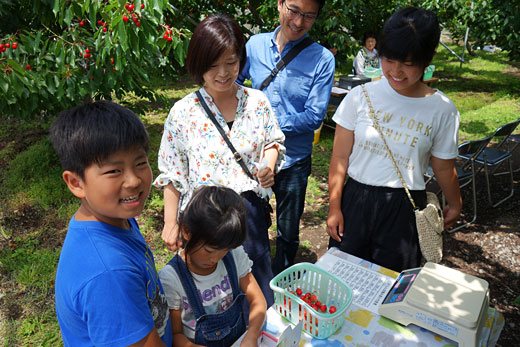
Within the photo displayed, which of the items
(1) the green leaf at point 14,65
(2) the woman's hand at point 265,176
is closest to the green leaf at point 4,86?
(1) the green leaf at point 14,65

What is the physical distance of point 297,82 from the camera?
2.26 meters

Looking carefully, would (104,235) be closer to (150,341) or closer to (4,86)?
(150,341)

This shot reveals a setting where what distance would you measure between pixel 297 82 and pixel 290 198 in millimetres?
708

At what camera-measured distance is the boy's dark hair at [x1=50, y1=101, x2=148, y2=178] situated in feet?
3.47

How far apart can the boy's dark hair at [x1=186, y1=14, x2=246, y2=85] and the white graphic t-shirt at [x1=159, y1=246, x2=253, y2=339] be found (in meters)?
0.83

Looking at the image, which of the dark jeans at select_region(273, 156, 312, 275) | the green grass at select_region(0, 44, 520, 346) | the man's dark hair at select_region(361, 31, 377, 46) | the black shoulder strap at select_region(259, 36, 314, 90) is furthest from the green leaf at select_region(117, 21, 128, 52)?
the man's dark hair at select_region(361, 31, 377, 46)

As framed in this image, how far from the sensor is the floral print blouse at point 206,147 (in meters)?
1.80

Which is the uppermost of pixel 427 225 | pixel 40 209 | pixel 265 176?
pixel 265 176

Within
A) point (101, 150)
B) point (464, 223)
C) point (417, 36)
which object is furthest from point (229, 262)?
point (464, 223)

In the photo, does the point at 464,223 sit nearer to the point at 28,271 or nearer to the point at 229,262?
the point at 229,262

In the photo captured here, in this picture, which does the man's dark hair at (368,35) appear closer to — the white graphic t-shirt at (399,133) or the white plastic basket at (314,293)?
the white graphic t-shirt at (399,133)

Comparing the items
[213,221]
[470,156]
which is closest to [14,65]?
[213,221]

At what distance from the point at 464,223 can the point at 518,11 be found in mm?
2076

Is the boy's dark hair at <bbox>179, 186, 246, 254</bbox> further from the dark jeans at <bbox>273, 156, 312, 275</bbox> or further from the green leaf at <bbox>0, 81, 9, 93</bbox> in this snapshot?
the green leaf at <bbox>0, 81, 9, 93</bbox>
